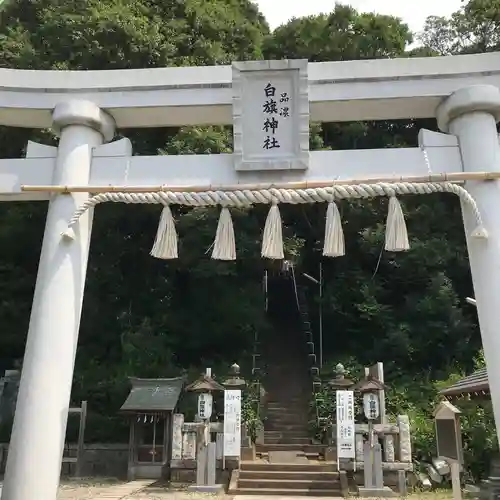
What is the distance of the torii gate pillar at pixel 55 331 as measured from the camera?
4359 mm

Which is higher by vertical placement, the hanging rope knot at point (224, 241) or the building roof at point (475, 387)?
the hanging rope knot at point (224, 241)

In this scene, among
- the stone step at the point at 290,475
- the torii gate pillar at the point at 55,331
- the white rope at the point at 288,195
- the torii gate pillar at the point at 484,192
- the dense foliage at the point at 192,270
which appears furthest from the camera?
the dense foliage at the point at 192,270

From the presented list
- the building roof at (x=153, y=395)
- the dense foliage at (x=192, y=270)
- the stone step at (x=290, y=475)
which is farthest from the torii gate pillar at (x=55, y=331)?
the dense foliage at (x=192, y=270)

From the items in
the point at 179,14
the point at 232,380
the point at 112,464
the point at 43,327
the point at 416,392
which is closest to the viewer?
the point at 43,327

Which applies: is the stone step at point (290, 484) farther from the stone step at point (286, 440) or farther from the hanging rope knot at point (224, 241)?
the hanging rope knot at point (224, 241)

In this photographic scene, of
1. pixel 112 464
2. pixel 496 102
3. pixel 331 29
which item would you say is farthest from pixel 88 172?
pixel 331 29

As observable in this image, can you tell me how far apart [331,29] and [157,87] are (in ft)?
43.3

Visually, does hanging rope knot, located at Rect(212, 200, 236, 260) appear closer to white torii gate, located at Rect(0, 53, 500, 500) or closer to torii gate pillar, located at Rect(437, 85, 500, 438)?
white torii gate, located at Rect(0, 53, 500, 500)

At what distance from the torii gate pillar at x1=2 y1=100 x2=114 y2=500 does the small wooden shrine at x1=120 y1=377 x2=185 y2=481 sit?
18.8 feet

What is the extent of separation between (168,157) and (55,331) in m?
1.80

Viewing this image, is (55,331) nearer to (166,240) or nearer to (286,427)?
(166,240)

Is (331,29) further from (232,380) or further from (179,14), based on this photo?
(232,380)

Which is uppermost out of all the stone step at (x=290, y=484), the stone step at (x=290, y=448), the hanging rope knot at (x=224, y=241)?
the hanging rope knot at (x=224, y=241)

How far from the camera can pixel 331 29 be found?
16859mm
